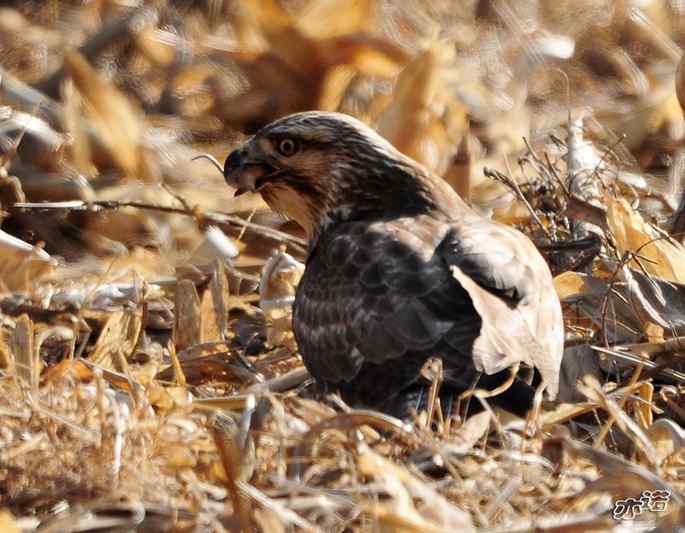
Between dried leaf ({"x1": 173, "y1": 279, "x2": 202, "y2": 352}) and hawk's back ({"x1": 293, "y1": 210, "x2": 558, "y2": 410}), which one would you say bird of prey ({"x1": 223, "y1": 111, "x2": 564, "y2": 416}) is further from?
dried leaf ({"x1": 173, "y1": 279, "x2": 202, "y2": 352})

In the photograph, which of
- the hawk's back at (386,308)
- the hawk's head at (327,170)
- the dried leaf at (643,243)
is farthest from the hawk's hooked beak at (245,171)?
the dried leaf at (643,243)

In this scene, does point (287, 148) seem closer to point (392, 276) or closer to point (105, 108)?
point (392, 276)

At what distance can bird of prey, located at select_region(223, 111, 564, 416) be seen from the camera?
343 centimetres

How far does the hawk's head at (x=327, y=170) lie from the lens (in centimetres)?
422

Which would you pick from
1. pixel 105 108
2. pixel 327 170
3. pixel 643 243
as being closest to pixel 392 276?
pixel 327 170

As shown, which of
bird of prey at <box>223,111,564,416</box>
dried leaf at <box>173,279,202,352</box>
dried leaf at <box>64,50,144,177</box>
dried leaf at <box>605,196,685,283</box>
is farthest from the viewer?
dried leaf at <box>64,50,144,177</box>

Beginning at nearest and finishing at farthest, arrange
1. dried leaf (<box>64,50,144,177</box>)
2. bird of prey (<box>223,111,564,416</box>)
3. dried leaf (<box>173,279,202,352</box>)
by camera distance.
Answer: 1. bird of prey (<box>223,111,564,416</box>)
2. dried leaf (<box>173,279,202,352</box>)
3. dried leaf (<box>64,50,144,177</box>)

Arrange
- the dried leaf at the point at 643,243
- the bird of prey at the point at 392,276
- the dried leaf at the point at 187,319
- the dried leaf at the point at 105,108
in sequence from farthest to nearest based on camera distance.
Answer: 1. the dried leaf at the point at 105,108
2. the dried leaf at the point at 187,319
3. the dried leaf at the point at 643,243
4. the bird of prey at the point at 392,276

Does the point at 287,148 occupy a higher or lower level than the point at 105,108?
higher

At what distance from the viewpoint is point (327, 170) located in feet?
14.0

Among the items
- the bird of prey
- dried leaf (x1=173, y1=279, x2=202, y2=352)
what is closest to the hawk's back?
the bird of prey

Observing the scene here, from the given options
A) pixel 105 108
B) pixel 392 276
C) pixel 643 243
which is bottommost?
pixel 105 108

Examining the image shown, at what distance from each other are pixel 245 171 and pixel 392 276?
750 mm

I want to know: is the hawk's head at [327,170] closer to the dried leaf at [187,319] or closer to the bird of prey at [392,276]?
the bird of prey at [392,276]
